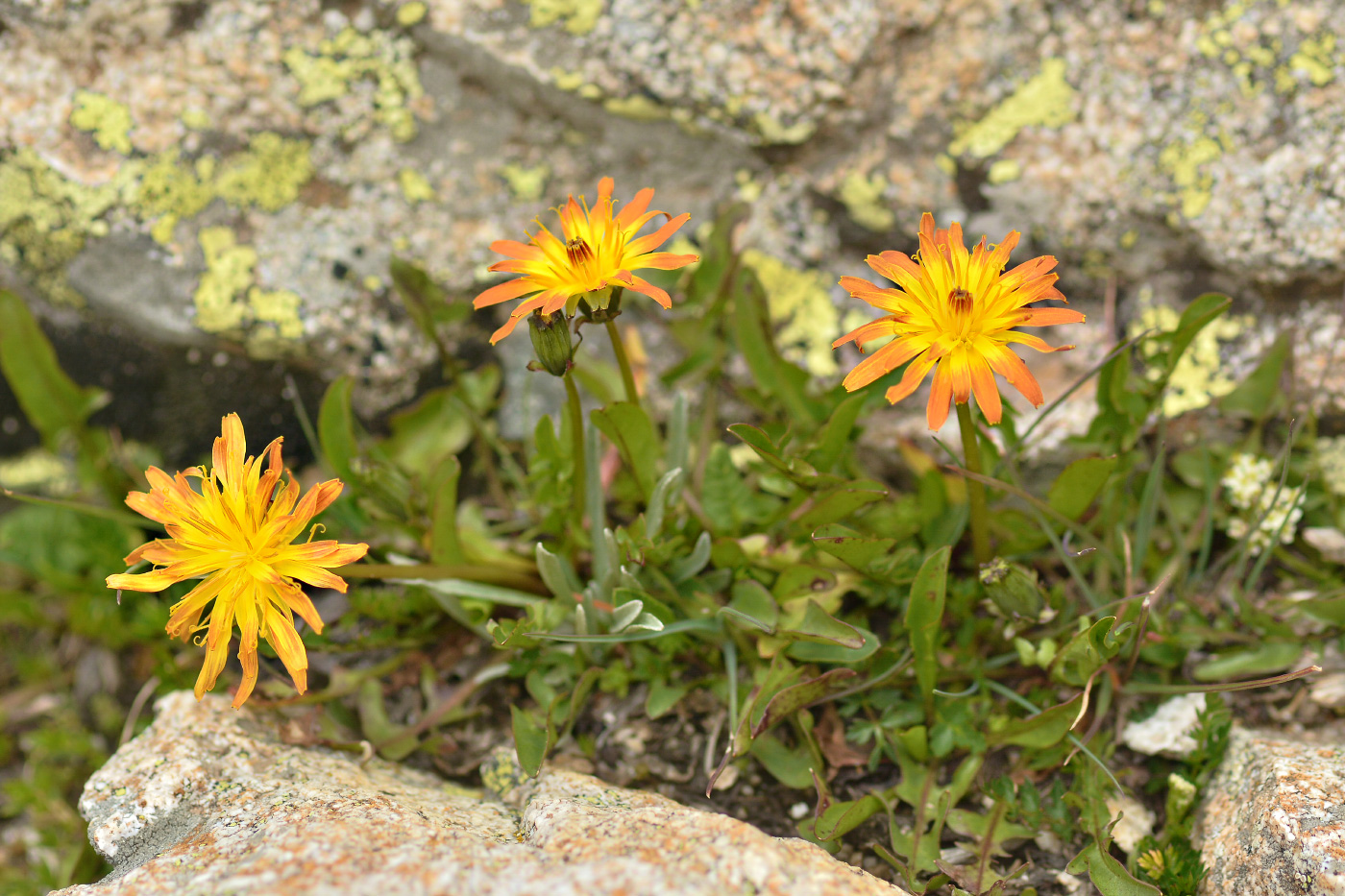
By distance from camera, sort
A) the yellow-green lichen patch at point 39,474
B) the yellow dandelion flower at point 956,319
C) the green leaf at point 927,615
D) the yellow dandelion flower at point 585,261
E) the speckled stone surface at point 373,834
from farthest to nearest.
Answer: the yellow-green lichen patch at point 39,474 → the green leaf at point 927,615 → the yellow dandelion flower at point 585,261 → the yellow dandelion flower at point 956,319 → the speckled stone surface at point 373,834

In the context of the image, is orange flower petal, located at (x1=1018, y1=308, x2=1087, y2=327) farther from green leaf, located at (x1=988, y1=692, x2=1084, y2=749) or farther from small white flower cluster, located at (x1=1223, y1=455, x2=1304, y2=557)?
small white flower cluster, located at (x1=1223, y1=455, x2=1304, y2=557)

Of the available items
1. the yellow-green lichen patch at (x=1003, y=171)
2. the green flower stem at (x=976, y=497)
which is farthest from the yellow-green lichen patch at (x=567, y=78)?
the green flower stem at (x=976, y=497)

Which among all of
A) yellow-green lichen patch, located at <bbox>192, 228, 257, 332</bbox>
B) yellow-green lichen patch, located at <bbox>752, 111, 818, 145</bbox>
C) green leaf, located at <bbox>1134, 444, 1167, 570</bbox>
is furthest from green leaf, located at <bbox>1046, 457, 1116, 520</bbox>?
yellow-green lichen patch, located at <bbox>192, 228, 257, 332</bbox>

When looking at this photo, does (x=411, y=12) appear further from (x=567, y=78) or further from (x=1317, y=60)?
(x=1317, y=60)

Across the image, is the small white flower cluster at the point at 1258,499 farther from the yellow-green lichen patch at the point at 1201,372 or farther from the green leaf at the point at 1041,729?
the green leaf at the point at 1041,729

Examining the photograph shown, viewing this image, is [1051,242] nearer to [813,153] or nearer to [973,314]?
[813,153]

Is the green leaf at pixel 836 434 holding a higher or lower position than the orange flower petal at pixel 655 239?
lower

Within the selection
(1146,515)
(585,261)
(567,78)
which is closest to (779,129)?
(567,78)
